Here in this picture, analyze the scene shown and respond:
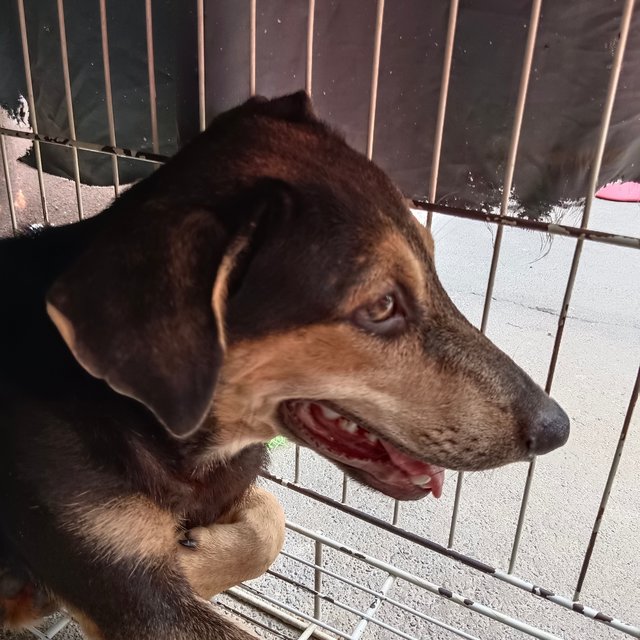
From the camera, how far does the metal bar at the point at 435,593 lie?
1.25 m

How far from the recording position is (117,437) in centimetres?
95

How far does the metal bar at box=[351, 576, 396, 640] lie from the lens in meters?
1.44

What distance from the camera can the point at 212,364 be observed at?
769 mm

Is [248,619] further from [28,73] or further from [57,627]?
[28,73]

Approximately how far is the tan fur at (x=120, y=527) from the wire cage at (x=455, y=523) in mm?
479

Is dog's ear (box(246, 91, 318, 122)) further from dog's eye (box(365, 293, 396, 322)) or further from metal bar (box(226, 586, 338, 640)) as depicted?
→ metal bar (box(226, 586, 338, 640))

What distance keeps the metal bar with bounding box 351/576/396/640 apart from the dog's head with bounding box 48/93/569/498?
0.50 meters

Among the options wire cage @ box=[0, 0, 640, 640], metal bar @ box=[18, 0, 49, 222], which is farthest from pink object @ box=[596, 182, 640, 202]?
metal bar @ box=[18, 0, 49, 222]

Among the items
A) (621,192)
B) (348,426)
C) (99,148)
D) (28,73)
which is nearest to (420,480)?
(348,426)

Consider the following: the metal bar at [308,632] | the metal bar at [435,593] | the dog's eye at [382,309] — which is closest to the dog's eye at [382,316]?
the dog's eye at [382,309]

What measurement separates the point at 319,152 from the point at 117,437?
0.47 m

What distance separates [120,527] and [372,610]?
718 millimetres

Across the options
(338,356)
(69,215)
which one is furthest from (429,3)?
(69,215)

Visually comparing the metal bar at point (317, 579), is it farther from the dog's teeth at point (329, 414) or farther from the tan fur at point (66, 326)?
the tan fur at point (66, 326)
